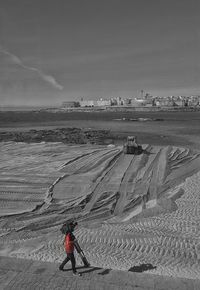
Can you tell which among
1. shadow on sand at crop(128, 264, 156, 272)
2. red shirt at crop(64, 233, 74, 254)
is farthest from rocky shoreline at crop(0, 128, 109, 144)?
red shirt at crop(64, 233, 74, 254)

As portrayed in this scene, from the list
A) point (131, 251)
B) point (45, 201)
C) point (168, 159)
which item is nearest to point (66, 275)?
point (131, 251)

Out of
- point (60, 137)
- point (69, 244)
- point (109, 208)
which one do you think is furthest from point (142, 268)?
point (60, 137)

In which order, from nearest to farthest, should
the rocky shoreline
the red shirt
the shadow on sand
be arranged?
the red shirt → the shadow on sand → the rocky shoreline

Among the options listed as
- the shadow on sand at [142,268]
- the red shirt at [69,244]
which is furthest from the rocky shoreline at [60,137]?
the red shirt at [69,244]

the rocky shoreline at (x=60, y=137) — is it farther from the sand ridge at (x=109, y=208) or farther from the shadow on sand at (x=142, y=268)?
the shadow on sand at (x=142, y=268)

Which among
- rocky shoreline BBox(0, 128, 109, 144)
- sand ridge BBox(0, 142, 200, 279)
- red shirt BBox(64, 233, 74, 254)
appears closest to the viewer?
red shirt BBox(64, 233, 74, 254)

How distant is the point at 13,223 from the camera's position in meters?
14.2

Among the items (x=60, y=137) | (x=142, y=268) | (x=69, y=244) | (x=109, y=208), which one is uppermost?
(x=69, y=244)

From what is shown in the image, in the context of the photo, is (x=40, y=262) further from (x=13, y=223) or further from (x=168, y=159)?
(x=168, y=159)

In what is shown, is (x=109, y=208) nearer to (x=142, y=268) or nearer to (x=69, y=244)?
(x=142, y=268)

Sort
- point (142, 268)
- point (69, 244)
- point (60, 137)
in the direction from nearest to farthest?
point (69, 244) → point (142, 268) → point (60, 137)

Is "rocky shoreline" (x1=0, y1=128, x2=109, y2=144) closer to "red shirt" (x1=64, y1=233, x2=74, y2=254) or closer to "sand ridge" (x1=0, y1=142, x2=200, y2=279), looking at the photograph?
"sand ridge" (x1=0, y1=142, x2=200, y2=279)

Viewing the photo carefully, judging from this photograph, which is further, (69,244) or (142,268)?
(142,268)

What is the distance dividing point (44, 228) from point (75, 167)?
1086 cm
